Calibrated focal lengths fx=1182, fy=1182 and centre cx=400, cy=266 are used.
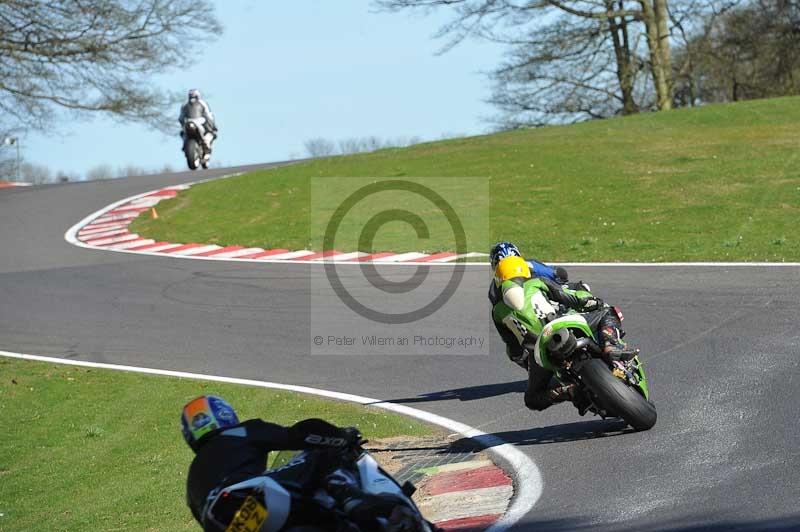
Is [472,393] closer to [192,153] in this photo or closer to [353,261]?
[353,261]

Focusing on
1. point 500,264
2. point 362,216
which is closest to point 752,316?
point 500,264

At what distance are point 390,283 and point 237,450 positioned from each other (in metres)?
10.4

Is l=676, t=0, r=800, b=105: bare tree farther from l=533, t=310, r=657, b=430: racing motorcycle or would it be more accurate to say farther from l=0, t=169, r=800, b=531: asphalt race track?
l=533, t=310, r=657, b=430: racing motorcycle

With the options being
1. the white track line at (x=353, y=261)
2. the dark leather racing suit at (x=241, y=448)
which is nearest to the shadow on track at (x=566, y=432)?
the dark leather racing suit at (x=241, y=448)

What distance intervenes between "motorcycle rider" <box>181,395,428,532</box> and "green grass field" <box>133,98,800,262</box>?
36.1 feet

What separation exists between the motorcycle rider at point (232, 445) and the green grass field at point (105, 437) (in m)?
2.12

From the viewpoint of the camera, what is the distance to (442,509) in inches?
273

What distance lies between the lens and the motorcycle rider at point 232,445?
16.6ft

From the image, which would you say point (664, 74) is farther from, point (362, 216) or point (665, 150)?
point (362, 216)

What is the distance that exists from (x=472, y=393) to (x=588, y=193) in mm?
12003

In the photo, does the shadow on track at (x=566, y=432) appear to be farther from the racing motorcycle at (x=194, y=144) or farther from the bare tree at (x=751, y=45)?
the bare tree at (x=751, y=45)

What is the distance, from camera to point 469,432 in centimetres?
909

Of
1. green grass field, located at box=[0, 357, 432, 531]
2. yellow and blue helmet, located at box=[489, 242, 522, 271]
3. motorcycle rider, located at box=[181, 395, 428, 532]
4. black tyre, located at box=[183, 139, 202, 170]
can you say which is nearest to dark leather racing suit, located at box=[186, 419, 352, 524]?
motorcycle rider, located at box=[181, 395, 428, 532]

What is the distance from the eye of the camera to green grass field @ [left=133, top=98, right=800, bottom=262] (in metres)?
17.6
